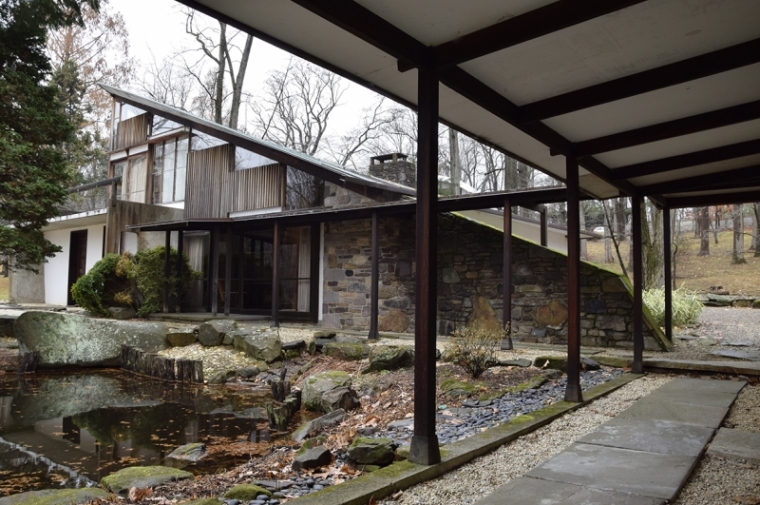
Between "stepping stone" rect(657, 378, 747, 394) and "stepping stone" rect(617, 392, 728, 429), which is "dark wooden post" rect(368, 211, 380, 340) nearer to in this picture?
"stepping stone" rect(657, 378, 747, 394)

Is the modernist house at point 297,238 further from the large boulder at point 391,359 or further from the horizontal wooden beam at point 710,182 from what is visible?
the horizontal wooden beam at point 710,182

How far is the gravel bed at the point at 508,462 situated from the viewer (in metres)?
2.60

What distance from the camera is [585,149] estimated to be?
4.74 metres

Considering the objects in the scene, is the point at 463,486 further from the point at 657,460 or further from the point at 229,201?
the point at 229,201

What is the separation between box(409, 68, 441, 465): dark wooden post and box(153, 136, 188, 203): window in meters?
13.4

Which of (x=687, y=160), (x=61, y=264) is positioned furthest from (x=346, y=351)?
(x=61, y=264)

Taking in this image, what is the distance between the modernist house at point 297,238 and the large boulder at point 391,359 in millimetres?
2018

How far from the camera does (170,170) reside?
616 inches

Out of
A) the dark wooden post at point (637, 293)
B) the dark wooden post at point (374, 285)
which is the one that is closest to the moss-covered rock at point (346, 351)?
the dark wooden post at point (374, 285)

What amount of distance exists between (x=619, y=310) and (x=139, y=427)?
6717mm

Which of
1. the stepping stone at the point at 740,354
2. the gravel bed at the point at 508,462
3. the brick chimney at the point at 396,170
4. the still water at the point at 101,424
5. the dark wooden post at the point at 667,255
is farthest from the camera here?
the brick chimney at the point at 396,170


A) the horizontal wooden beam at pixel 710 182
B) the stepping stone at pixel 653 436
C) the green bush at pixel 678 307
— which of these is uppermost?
the horizontal wooden beam at pixel 710 182

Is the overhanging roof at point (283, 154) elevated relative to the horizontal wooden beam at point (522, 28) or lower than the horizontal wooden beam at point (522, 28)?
elevated

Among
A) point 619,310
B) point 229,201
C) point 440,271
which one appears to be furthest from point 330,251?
point 619,310
